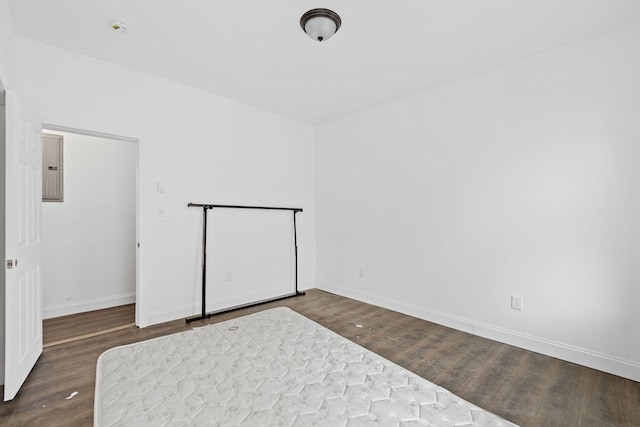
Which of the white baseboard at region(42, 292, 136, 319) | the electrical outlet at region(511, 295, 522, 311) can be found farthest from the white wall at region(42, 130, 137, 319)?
the electrical outlet at region(511, 295, 522, 311)

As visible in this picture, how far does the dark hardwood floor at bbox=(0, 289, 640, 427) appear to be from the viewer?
5.49 feet

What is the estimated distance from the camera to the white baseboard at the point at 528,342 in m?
2.09

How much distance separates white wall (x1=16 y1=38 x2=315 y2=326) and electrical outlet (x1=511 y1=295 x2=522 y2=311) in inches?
109

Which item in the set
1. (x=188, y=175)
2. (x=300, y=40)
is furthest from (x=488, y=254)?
(x=188, y=175)

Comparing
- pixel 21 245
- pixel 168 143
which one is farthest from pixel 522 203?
pixel 21 245

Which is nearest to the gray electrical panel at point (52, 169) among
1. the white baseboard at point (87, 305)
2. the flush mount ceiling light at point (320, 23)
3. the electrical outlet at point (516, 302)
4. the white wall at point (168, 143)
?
the white wall at point (168, 143)

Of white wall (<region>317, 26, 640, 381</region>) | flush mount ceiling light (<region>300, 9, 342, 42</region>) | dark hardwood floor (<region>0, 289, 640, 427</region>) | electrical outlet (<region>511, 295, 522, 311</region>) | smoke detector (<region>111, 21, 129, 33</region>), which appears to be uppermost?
smoke detector (<region>111, 21, 129, 33</region>)

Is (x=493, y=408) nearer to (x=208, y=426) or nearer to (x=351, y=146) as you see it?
(x=208, y=426)

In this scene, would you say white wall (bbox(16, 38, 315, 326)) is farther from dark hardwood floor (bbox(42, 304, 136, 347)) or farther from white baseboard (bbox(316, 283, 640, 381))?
white baseboard (bbox(316, 283, 640, 381))

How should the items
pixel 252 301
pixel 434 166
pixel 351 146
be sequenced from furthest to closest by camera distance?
pixel 351 146, pixel 252 301, pixel 434 166

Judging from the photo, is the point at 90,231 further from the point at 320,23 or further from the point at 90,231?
the point at 320,23

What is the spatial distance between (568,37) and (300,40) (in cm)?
208

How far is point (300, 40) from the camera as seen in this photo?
2.34 metres

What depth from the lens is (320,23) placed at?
2029 millimetres
